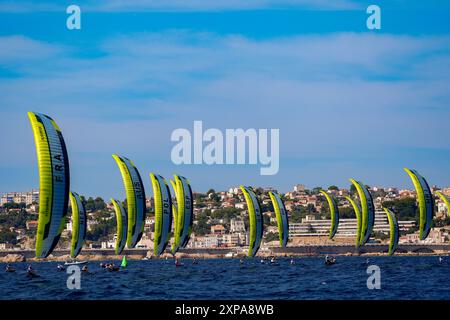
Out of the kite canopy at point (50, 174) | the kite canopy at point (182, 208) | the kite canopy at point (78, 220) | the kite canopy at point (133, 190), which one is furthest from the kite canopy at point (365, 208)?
the kite canopy at point (50, 174)

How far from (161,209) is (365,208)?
24.1 m

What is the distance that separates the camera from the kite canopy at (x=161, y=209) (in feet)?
263

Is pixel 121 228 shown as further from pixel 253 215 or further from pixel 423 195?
→ pixel 423 195

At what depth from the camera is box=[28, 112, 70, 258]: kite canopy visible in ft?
149

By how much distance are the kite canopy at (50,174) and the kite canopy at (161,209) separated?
32705 millimetres

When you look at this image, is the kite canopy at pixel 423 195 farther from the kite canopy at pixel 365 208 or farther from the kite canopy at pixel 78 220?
the kite canopy at pixel 78 220

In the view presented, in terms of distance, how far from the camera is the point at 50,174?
45500 millimetres

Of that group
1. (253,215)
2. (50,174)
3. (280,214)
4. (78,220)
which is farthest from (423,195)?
(50,174)

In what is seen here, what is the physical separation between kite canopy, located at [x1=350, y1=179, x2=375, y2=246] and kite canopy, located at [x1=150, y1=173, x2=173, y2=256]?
21591 mm

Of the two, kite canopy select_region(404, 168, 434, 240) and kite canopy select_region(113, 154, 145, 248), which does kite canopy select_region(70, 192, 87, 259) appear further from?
kite canopy select_region(404, 168, 434, 240)

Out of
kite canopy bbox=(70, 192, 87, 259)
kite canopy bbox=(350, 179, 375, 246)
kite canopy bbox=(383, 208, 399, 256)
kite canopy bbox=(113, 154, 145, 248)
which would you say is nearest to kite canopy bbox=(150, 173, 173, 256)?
kite canopy bbox=(113, 154, 145, 248)
